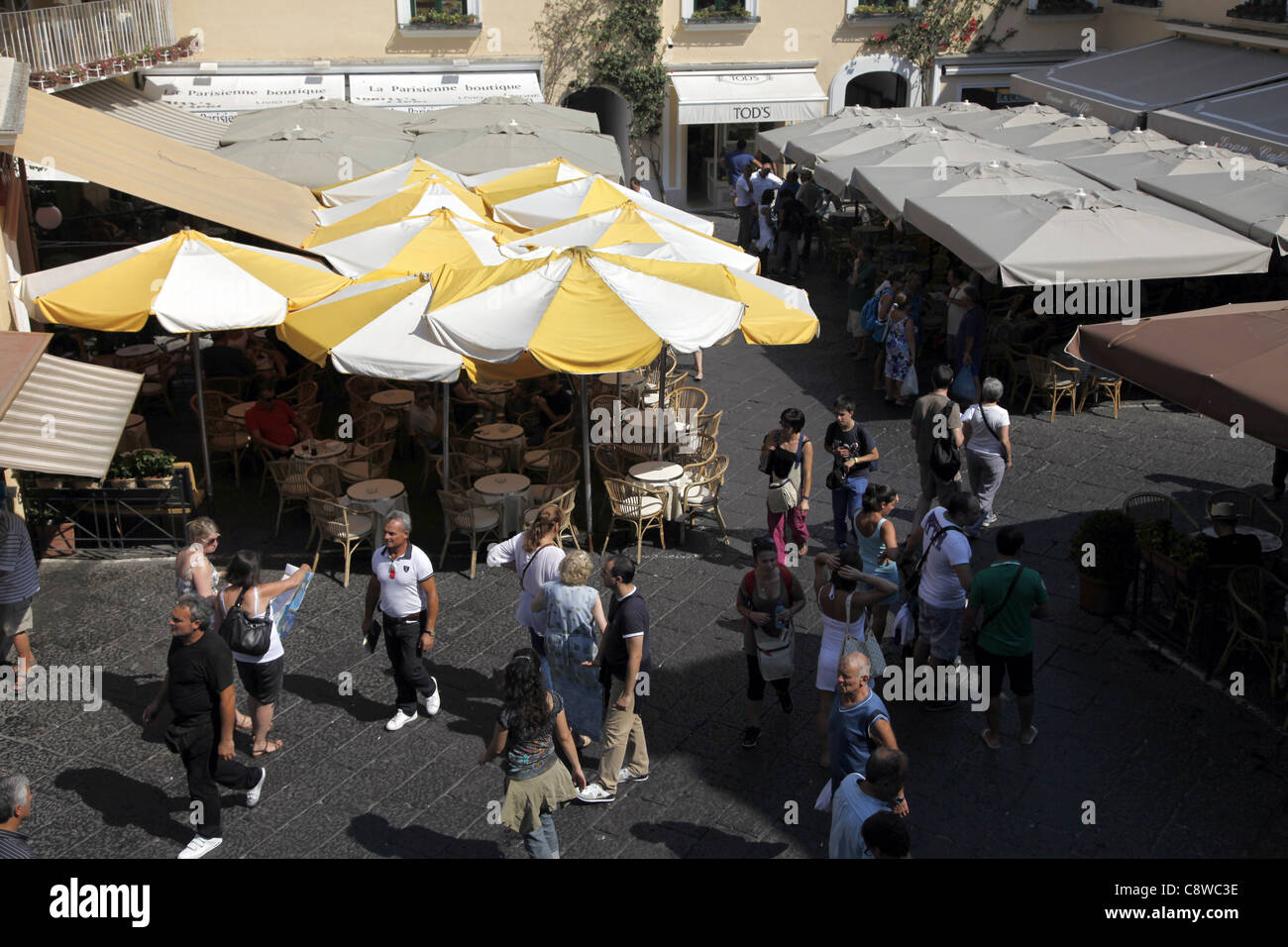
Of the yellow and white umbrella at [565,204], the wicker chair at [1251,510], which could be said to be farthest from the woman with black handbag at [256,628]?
the yellow and white umbrella at [565,204]

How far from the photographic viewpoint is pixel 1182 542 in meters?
7.68

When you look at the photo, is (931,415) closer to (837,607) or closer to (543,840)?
(837,607)

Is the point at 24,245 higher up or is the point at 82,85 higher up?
the point at 82,85

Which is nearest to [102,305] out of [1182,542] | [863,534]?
[863,534]

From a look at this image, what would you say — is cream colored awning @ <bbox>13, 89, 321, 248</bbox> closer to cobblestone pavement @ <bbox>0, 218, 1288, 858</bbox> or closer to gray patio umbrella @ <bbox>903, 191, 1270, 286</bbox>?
cobblestone pavement @ <bbox>0, 218, 1288, 858</bbox>

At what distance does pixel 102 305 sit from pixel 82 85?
1130 cm

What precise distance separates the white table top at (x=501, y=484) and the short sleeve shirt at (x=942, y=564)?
366 cm

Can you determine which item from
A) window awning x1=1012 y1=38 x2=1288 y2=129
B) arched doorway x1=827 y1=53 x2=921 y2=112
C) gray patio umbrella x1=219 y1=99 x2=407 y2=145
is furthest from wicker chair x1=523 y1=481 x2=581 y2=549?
arched doorway x1=827 y1=53 x2=921 y2=112

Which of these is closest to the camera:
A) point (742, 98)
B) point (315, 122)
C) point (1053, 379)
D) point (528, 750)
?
point (528, 750)

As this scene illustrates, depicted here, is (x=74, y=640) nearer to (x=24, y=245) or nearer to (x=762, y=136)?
(x=24, y=245)

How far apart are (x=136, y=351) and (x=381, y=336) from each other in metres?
5.43

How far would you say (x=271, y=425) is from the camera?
10.4 metres

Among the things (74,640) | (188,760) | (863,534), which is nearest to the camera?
(188,760)

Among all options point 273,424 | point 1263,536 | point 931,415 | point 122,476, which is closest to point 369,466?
point 273,424
